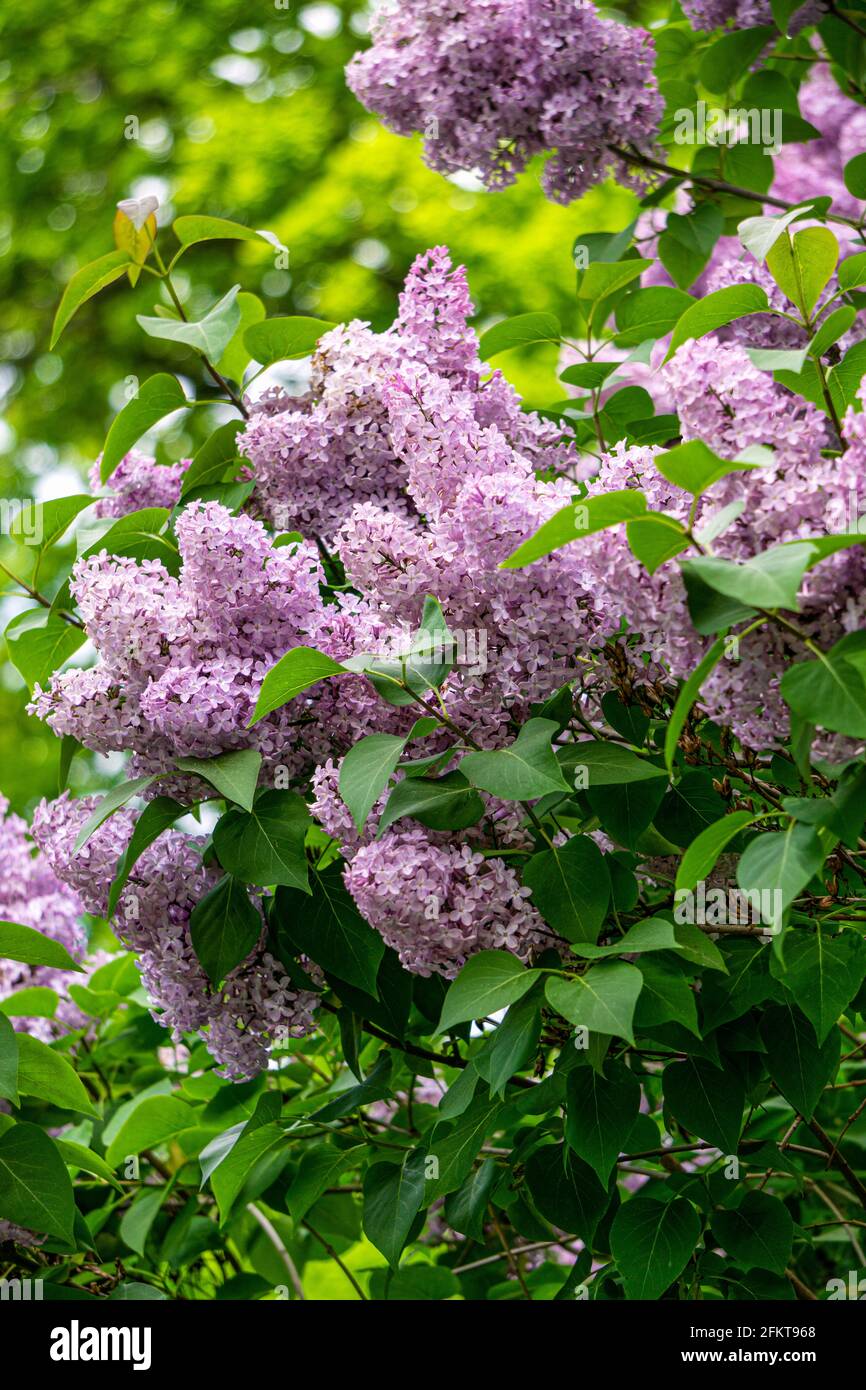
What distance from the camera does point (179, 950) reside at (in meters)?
1.41

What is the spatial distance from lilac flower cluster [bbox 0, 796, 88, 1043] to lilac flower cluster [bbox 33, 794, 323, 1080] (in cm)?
72

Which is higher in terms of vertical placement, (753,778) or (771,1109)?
(753,778)

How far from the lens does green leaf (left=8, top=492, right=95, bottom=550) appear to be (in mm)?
1633

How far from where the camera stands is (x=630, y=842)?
1251 mm

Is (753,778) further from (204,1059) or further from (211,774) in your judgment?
(204,1059)

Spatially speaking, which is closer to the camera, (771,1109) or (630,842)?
(630,842)

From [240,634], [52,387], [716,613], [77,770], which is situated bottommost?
[77,770]

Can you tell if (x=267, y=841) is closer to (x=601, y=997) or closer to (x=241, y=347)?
(x=601, y=997)

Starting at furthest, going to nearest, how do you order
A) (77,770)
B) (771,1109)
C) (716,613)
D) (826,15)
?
(77,770)
(826,15)
(771,1109)
(716,613)

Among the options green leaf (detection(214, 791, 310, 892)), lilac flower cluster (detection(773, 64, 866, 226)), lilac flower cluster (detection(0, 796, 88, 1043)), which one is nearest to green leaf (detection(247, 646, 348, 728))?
green leaf (detection(214, 791, 310, 892))

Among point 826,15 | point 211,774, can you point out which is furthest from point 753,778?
point 826,15

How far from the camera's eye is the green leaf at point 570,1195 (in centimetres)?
137

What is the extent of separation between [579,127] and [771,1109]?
1.34 metres

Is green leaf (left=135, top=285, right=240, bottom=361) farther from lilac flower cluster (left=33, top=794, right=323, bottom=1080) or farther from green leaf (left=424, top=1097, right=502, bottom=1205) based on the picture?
green leaf (left=424, top=1097, right=502, bottom=1205)
